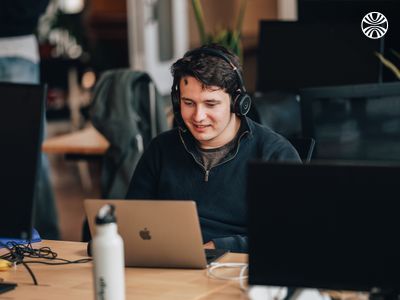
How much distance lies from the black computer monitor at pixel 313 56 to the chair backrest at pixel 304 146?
920 mm

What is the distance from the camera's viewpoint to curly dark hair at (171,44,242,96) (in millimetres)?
2506

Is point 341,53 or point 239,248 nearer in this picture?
point 239,248

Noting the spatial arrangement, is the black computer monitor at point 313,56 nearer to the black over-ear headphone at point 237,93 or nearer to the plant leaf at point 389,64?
the plant leaf at point 389,64

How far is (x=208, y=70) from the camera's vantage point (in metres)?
2.51

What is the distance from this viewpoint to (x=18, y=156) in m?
1.97

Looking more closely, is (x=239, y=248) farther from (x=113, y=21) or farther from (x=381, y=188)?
(x=113, y=21)

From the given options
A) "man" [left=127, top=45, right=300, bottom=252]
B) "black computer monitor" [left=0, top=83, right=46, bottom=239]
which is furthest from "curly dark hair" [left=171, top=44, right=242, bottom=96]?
"black computer monitor" [left=0, top=83, right=46, bottom=239]

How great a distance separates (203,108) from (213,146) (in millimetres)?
143

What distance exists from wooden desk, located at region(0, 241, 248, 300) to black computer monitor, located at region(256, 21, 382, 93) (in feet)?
4.77

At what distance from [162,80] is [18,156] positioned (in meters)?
3.99

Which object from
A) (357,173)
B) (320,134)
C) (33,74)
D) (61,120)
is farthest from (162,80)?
(357,173)

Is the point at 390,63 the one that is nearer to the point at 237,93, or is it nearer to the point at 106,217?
the point at 237,93

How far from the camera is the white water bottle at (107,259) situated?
1.76 meters

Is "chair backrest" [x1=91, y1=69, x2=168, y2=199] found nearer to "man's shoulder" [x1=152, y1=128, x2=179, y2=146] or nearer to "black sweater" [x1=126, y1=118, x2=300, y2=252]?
"man's shoulder" [x1=152, y1=128, x2=179, y2=146]
